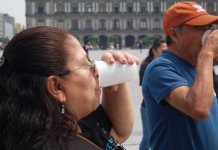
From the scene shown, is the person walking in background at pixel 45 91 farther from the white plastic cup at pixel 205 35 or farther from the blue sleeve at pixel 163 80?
the white plastic cup at pixel 205 35

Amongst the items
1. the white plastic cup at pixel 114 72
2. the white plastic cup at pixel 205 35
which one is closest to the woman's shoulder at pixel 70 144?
the white plastic cup at pixel 114 72

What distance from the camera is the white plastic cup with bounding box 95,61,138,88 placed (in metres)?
1.34

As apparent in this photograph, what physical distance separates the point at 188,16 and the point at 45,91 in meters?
0.88

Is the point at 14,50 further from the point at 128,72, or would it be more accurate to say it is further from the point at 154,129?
the point at 154,129

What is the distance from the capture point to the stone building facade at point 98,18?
6694cm

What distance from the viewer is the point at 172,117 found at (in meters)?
1.87

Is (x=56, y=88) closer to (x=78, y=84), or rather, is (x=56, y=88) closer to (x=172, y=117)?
(x=78, y=84)

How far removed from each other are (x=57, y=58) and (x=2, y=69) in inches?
5.0

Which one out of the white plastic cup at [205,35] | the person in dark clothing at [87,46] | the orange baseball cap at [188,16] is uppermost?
the orange baseball cap at [188,16]

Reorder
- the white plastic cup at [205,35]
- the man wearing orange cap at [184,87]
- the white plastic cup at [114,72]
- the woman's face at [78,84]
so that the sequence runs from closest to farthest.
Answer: the woman's face at [78,84] < the white plastic cup at [114,72] < the man wearing orange cap at [184,87] < the white plastic cup at [205,35]

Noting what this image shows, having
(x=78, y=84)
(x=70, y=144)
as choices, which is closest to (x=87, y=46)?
(x=78, y=84)

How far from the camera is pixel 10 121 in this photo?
116 centimetres

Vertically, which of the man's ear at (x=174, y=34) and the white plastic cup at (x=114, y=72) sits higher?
the man's ear at (x=174, y=34)

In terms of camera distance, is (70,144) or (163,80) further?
(163,80)
